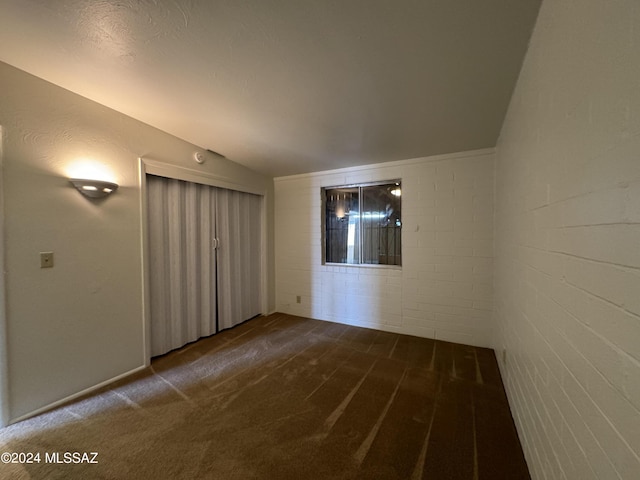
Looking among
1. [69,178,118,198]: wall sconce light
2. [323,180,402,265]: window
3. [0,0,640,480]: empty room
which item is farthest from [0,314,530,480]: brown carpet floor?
[69,178,118,198]: wall sconce light

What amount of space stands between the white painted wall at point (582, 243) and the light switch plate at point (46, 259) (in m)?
3.06

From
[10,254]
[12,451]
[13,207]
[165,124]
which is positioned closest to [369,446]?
[12,451]

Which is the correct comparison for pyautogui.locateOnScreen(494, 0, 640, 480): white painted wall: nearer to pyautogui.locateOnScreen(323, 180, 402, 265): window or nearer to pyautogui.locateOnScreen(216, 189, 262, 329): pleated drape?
pyautogui.locateOnScreen(323, 180, 402, 265): window

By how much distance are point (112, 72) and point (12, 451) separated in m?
2.51

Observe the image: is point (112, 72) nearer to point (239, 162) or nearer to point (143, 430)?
point (239, 162)

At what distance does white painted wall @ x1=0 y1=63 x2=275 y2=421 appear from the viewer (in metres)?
1.64

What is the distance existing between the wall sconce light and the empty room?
0.08 ft

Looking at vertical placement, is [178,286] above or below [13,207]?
below

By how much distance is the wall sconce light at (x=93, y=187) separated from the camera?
73.4 inches

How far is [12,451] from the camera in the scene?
4.71ft

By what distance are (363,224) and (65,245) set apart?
123 inches

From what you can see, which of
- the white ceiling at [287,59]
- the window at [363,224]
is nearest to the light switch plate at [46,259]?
the white ceiling at [287,59]

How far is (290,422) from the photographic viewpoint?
5.40 feet

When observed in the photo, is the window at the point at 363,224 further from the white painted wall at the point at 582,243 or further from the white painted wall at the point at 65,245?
the white painted wall at the point at 65,245
